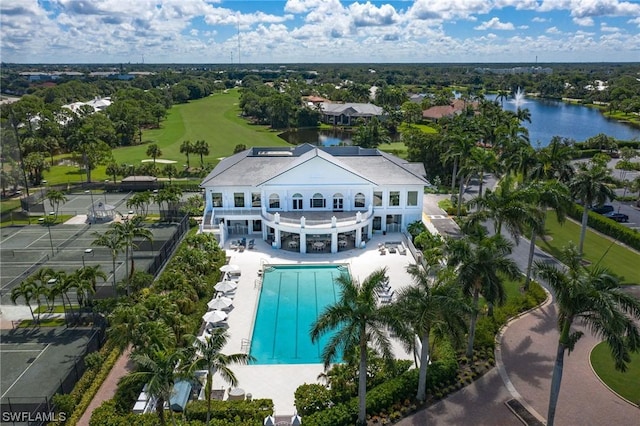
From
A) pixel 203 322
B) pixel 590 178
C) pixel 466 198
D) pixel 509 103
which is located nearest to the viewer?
pixel 203 322

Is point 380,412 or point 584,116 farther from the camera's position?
point 584,116

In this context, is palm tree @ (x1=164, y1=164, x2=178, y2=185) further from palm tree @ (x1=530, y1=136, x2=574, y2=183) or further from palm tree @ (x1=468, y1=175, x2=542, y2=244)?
palm tree @ (x1=468, y1=175, x2=542, y2=244)

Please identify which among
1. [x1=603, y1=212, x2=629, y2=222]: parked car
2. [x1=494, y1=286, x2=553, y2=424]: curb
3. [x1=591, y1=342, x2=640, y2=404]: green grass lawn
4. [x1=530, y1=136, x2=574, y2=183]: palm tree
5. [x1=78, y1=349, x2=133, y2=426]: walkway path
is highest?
[x1=530, y1=136, x2=574, y2=183]: palm tree

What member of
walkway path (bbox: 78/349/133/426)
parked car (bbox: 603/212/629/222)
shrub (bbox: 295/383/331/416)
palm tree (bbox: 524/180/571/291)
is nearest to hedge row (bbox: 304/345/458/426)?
shrub (bbox: 295/383/331/416)

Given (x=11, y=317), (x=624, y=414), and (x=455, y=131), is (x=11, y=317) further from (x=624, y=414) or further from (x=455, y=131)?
(x=455, y=131)

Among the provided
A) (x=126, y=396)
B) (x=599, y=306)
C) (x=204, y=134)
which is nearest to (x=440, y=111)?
(x=204, y=134)

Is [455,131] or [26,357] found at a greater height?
[455,131]

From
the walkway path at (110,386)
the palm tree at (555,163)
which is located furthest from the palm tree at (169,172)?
the palm tree at (555,163)

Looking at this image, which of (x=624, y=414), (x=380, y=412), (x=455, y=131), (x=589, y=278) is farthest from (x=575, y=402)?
(x=455, y=131)
